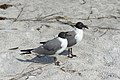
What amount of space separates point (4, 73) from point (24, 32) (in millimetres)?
1326

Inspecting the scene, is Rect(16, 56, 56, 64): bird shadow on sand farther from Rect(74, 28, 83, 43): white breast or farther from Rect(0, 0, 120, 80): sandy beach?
Rect(74, 28, 83, 43): white breast

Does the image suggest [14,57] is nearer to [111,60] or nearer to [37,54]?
[37,54]

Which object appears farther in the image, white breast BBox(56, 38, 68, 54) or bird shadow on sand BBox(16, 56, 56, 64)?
bird shadow on sand BBox(16, 56, 56, 64)

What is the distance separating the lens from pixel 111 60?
15.8 ft

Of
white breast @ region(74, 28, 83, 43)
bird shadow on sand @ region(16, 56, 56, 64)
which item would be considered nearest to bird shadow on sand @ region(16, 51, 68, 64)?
bird shadow on sand @ region(16, 56, 56, 64)

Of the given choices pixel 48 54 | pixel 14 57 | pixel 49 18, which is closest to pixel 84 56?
pixel 48 54

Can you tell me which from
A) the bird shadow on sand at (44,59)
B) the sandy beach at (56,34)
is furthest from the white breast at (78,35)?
the bird shadow on sand at (44,59)

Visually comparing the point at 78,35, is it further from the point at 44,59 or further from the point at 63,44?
the point at 44,59

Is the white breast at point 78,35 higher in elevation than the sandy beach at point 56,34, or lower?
higher

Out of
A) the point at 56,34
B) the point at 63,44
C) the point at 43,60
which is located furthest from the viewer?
the point at 56,34

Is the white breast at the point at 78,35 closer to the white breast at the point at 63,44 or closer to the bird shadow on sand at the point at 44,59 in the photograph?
the white breast at the point at 63,44

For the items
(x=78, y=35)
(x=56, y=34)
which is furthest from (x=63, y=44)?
(x=56, y=34)

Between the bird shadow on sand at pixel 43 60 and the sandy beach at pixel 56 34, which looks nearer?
the sandy beach at pixel 56 34

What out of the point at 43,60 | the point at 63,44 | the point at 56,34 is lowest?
the point at 43,60
